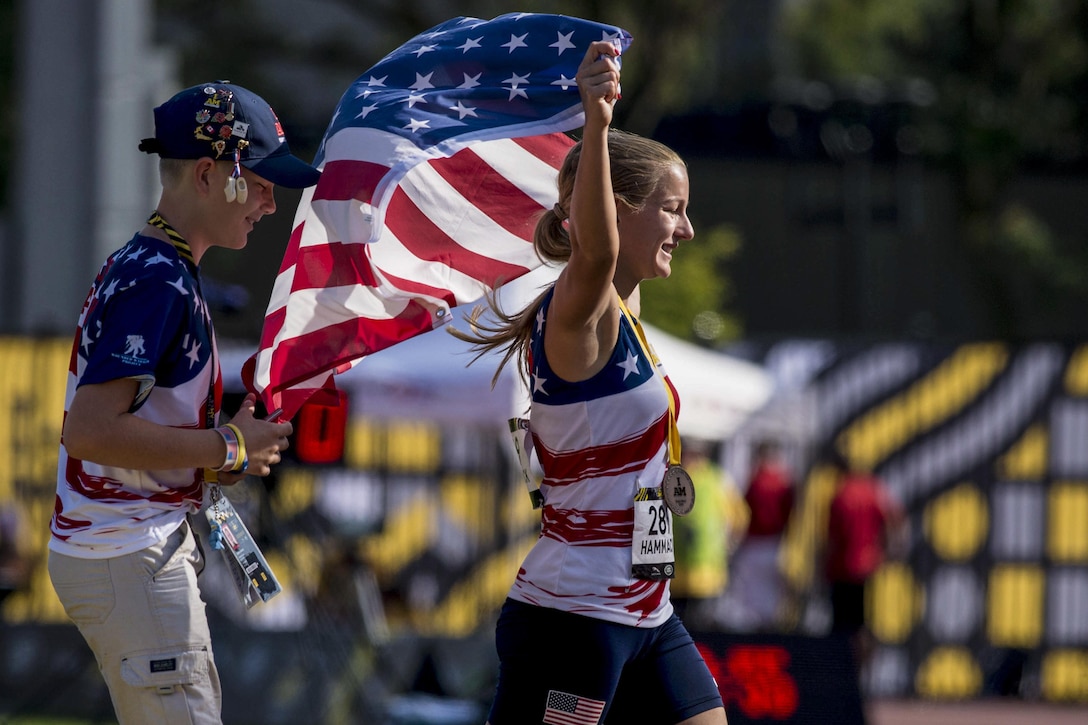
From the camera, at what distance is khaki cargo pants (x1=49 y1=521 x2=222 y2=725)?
330 centimetres

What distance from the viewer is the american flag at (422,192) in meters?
4.26

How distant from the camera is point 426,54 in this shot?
4.53 m

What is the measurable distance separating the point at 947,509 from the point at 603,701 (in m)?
11.0

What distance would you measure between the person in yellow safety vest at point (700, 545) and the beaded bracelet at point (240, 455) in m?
8.15

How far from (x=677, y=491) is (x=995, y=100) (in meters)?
24.5

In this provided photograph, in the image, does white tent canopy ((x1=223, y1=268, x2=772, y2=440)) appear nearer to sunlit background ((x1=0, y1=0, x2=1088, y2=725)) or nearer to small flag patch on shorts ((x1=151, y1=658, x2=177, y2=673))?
sunlit background ((x1=0, y1=0, x2=1088, y2=725))

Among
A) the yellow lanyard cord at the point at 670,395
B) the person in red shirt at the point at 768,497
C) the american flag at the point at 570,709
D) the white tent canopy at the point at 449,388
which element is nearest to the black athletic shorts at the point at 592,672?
the american flag at the point at 570,709

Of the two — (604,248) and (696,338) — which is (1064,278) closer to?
(696,338)

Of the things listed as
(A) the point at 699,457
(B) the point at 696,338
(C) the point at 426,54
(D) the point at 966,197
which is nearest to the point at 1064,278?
(D) the point at 966,197

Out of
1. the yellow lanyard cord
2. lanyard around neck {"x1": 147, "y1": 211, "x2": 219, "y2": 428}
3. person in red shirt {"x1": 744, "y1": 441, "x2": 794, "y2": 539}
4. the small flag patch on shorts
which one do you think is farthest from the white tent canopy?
the small flag patch on shorts

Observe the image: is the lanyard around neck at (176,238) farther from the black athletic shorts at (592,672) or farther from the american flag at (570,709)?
the american flag at (570,709)

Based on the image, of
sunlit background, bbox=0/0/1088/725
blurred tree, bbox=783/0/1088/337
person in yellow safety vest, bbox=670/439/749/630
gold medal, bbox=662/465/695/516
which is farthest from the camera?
blurred tree, bbox=783/0/1088/337

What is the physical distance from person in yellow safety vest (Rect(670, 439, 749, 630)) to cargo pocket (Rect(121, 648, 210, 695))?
324 inches

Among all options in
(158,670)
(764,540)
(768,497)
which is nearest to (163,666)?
(158,670)
